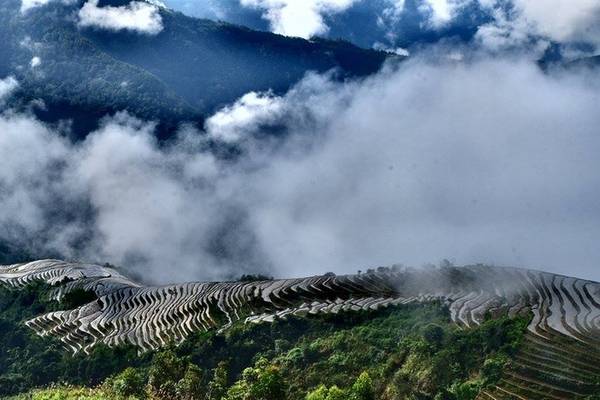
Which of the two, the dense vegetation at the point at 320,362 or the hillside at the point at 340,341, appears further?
the dense vegetation at the point at 320,362

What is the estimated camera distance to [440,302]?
4872 cm

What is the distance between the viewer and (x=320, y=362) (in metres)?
43.5

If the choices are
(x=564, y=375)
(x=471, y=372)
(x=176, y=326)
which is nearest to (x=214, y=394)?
(x=471, y=372)

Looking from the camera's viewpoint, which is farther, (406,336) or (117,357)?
(117,357)

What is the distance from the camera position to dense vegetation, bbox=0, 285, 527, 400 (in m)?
35.4

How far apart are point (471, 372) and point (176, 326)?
4036 centimetres

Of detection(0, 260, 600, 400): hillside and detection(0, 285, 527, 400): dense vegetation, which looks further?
detection(0, 285, 527, 400): dense vegetation

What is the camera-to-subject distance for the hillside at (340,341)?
34.3m

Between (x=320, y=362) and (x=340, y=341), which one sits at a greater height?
(x=340, y=341)

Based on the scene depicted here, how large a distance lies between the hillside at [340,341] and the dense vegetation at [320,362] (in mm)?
99

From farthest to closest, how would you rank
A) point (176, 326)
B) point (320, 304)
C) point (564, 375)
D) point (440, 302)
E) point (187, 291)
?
point (187, 291)
point (176, 326)
point (320, 304)
point (440, 302)
point (564, 375)

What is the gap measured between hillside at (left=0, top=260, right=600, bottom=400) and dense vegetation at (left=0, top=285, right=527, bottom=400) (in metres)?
0.10

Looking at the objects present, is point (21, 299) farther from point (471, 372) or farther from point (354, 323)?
point (471, 372)

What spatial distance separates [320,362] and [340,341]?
8.09 feet
